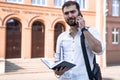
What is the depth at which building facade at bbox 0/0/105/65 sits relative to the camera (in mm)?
23281

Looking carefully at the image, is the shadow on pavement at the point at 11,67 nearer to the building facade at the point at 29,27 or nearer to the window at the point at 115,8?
the building facade at the point at 29,27

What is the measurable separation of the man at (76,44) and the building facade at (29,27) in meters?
19.7

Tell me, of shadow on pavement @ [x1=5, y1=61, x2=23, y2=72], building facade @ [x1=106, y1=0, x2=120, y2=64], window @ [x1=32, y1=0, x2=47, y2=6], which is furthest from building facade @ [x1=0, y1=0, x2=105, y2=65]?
building facade @ [x1=106, y1=0, x2=120, y2=64]

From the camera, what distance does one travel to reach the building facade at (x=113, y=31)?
107 ft

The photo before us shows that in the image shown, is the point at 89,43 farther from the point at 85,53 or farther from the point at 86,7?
the point at 86,7

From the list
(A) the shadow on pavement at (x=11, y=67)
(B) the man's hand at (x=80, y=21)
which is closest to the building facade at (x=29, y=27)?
(A) the shadow on pavement at (x=11, y=67)

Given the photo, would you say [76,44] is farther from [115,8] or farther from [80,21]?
[115,8]

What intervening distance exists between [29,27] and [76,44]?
21.3 metres

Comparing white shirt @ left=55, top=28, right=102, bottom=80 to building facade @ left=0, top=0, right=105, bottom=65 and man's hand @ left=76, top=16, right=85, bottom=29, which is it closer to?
man's hand @ left=76, top=16, right=85, bottom=29

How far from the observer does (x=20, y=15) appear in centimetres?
2408

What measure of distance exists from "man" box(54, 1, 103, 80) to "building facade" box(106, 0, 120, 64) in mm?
29274

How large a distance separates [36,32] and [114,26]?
37.5 ft

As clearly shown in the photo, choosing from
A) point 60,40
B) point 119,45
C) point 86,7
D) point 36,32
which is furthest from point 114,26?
point 60,40

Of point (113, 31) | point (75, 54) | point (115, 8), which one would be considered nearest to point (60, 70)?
point (75, 54)
